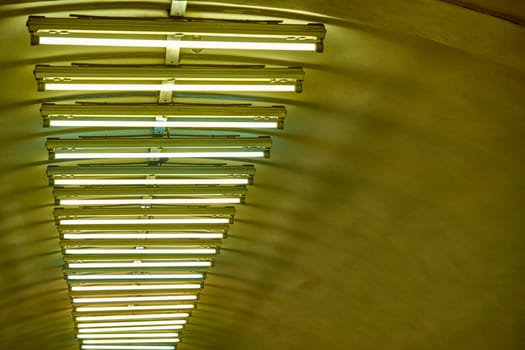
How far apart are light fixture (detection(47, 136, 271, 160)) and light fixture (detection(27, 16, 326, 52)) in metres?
2.09

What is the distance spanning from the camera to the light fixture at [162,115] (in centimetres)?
909

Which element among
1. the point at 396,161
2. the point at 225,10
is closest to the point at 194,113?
the point at 225,10

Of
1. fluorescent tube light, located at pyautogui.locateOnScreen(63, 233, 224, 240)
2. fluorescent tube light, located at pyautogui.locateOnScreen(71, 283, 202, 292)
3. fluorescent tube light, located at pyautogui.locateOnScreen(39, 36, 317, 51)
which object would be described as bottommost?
fluorescent tube light, located at pyautogui.locateOnScreen(39, 36, 317, 51)

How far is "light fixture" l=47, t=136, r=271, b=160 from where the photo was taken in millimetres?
9938

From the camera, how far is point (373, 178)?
11320 mm

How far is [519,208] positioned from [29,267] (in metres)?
9.32

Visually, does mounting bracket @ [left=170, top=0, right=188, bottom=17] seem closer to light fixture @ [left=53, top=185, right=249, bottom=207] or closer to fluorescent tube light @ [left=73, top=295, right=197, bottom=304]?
light fixture @ [left=53, top=185, right=249, bottom=207]

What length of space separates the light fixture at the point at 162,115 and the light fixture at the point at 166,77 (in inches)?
19.1

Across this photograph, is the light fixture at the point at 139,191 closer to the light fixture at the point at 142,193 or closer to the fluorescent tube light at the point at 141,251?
the light fixture at the point at 142,193

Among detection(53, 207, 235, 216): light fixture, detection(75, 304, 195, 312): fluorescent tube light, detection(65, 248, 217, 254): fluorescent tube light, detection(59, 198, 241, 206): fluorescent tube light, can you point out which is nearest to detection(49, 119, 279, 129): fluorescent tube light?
detection(59, 198, 241, 206): fluorescent tube light

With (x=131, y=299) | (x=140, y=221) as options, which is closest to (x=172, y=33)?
(x=140, y=221)

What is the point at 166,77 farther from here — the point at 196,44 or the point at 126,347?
the point at 126,347

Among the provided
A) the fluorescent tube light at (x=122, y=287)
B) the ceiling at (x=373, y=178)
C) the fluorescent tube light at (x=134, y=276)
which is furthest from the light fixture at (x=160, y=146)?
the fluorescent tube light at (x=122, y=287)

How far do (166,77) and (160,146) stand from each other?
169cm
